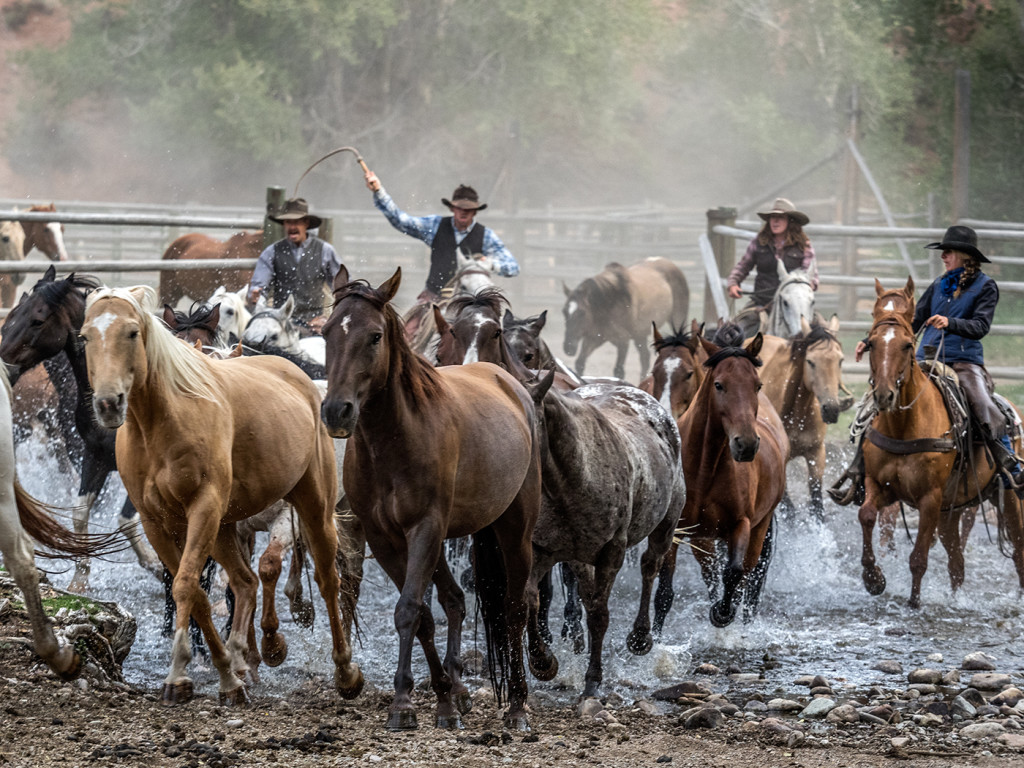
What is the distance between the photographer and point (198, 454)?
4.80 m

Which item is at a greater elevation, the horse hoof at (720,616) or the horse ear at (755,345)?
the horse ear at (755,345)

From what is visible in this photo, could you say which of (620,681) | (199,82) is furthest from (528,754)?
(199,82)

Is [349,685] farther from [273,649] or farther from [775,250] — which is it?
[775,250]

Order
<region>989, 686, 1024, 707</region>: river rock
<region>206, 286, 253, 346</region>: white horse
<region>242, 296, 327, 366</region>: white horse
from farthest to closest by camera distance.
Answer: <region>206, 286, 253, 346</region>: white horse → <region>242, 296, 327, 366</region>: white horse → <region>989, 686, 1024, 707</region>: river rock

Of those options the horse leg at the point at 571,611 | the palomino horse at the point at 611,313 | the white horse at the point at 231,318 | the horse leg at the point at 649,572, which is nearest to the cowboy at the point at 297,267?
the white horse at the point at 231,318

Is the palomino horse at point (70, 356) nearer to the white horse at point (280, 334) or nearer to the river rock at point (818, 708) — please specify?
the white horse at point (280, 334)

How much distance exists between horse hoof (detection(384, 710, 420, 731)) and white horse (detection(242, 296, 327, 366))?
401 centimetres

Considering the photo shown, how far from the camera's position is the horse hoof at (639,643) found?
6.15 m

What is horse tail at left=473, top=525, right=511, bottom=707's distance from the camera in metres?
5.18

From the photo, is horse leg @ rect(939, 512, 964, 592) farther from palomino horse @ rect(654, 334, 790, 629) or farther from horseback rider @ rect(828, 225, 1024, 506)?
palomino horse @ rect(654, 334, 790, 629)

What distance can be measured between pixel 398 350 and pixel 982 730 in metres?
2.81

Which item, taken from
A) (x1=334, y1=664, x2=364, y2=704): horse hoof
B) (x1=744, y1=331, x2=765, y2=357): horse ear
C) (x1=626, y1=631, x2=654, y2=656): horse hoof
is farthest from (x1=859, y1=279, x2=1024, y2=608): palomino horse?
(x1=334, y1=664, x2=364, y2=704): horse hoof

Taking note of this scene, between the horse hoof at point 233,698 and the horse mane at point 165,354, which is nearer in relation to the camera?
the horse mane at point 165,354

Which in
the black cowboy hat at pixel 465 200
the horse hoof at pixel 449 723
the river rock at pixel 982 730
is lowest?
the river rock at pixel 982 730
